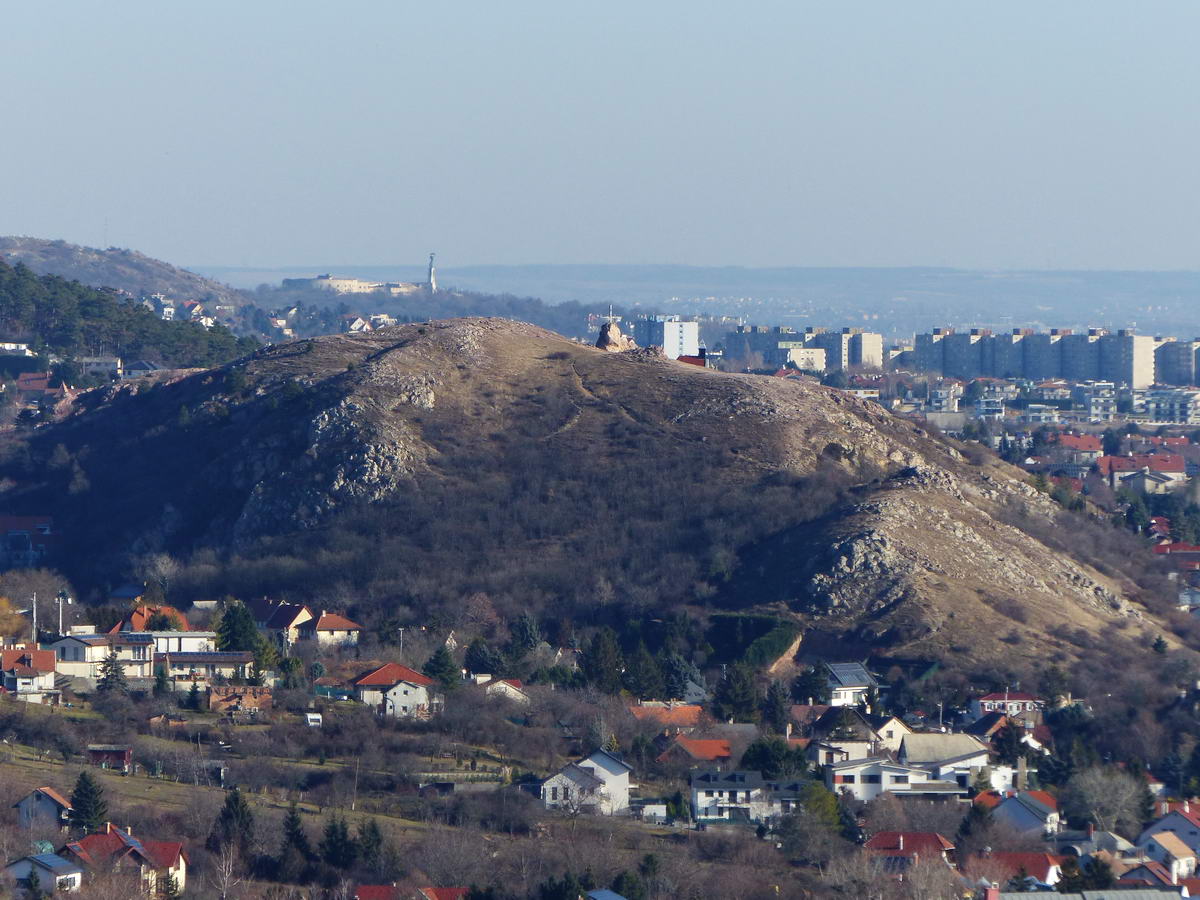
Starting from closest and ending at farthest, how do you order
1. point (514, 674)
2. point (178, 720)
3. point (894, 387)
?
point (178, 720), point (514, 674), point (894, 387)

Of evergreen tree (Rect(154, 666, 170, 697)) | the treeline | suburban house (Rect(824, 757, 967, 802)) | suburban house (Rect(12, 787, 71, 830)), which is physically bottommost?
suburban house (Rect(824, 757, 967, 802))

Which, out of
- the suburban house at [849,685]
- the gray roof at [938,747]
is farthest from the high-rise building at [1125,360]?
the gray roof at [938,747]

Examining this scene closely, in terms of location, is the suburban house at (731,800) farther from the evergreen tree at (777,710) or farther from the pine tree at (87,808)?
the pine tree at (87,808)

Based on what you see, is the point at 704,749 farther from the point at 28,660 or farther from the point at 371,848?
the point at 28,660

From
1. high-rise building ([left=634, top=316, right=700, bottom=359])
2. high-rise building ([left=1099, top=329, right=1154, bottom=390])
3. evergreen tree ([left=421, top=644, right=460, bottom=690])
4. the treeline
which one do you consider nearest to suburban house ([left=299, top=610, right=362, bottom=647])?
evergreen tree ([left=421, top=644, right=460, bottom=690])

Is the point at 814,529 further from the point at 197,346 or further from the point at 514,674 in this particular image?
the point at 197,346

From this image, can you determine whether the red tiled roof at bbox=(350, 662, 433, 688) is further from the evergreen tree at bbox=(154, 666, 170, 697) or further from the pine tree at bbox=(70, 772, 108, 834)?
the pine tree at bbox=(70, 772, 108, 834)

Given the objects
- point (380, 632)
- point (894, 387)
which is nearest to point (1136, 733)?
point (380, 632)
